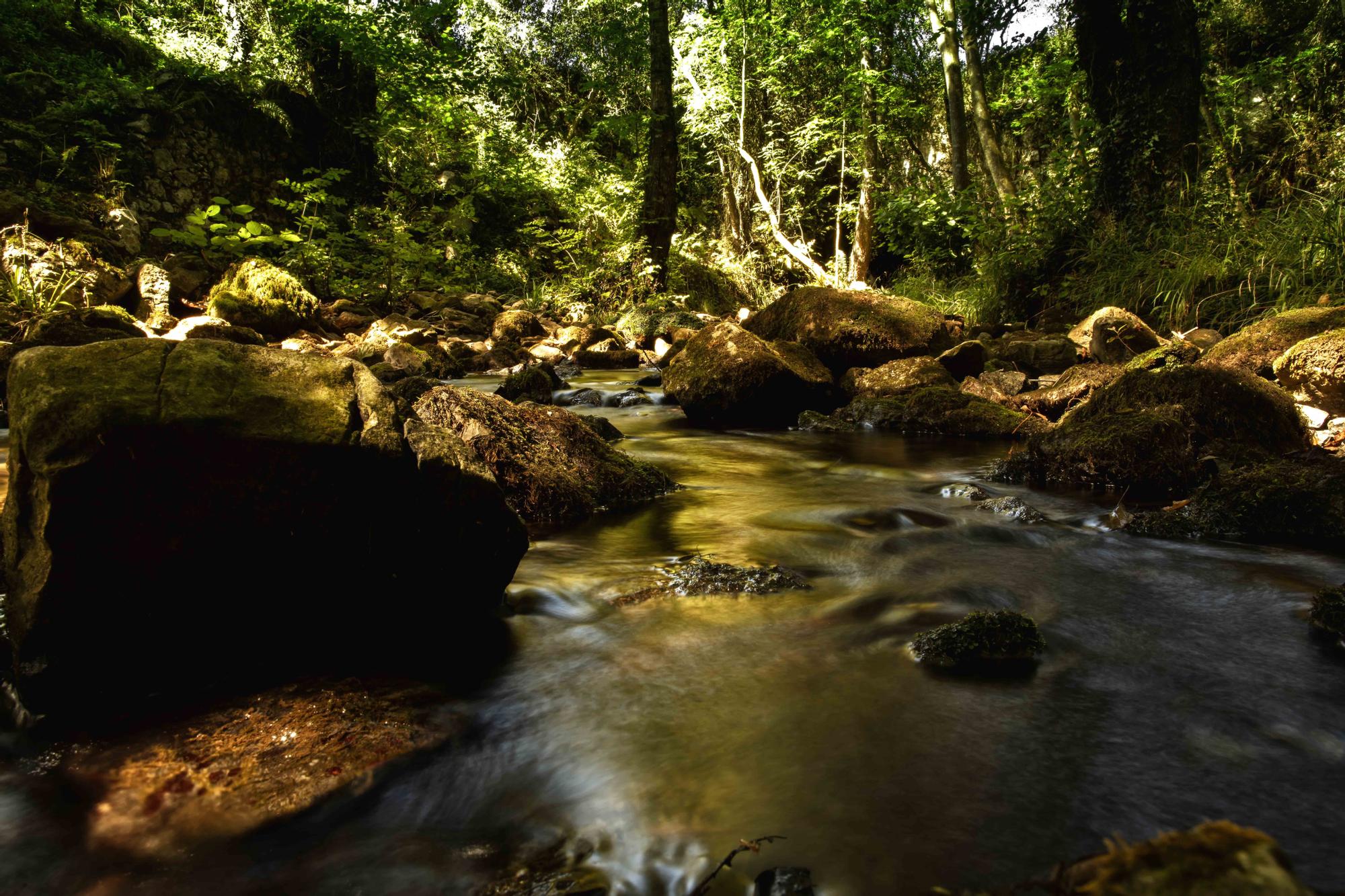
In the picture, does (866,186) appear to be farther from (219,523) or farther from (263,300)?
(219,523)

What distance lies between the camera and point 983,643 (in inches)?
103

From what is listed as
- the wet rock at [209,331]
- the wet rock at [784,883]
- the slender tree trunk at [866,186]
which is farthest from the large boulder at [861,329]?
the slender tree trunk at [866,186]

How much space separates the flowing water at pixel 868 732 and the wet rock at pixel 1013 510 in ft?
1.36

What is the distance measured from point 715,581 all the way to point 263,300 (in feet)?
34.7

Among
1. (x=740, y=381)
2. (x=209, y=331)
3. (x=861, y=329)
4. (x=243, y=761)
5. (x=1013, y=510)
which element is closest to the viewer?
(x=243, y=761)

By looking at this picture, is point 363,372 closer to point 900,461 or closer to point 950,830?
point 950,830

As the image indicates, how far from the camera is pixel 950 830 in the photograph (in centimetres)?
175

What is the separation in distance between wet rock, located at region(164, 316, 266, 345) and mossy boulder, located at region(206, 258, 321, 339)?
998 mm

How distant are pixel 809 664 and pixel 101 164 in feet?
51.3

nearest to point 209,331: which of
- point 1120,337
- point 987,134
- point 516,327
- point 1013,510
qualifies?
point 516,327

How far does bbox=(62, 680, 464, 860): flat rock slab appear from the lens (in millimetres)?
1746

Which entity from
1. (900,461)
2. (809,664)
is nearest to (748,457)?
(900,461)

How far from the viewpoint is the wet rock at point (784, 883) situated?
5.16ft

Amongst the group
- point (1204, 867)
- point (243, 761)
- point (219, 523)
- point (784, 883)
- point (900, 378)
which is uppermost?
point (900, 378)
